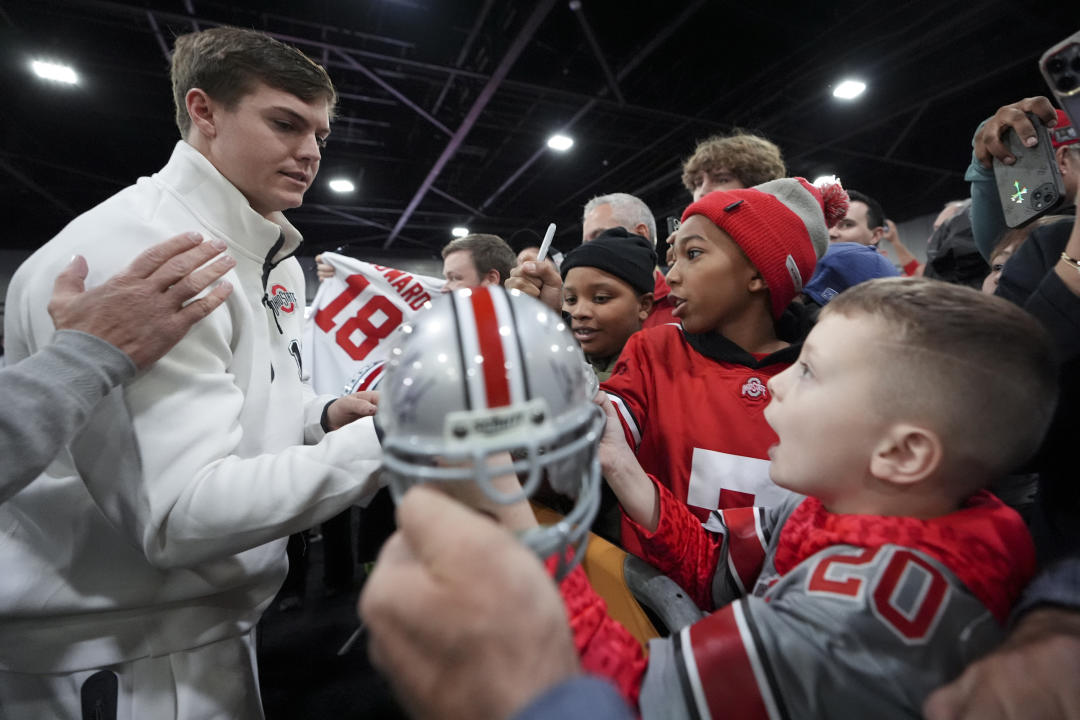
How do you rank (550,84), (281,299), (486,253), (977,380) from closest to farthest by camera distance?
1. (977,380)
2. (281,299)
3. (486,253)
4. (550,84)

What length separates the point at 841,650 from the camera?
0.59m

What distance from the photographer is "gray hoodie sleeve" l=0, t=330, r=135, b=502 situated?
2.57ft

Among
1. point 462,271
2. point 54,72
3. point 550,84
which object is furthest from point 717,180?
point 54,72

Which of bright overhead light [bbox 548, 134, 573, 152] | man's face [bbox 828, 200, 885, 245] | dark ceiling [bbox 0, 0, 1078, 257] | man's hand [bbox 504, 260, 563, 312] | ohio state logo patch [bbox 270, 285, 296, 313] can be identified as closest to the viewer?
ohio state logo patch [bbox 270, 285, 296, 313]

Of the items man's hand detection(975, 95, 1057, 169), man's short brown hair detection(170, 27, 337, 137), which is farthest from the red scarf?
man's short brown hair detection(170, 27, 337, 137)

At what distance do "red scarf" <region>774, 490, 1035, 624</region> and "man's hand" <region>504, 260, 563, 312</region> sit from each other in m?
1.20

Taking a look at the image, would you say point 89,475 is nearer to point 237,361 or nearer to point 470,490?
point 237,361

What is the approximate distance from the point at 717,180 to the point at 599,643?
2245 millimetres

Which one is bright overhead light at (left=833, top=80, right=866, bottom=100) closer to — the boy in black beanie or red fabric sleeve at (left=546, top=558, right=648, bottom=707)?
the boy in black beanie

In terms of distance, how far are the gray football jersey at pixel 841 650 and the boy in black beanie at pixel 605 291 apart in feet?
4.49

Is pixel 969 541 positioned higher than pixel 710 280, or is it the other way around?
pixel 710 280

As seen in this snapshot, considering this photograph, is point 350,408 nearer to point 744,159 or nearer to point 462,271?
point 462,271

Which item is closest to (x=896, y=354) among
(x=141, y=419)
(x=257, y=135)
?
(x=141, y=419)

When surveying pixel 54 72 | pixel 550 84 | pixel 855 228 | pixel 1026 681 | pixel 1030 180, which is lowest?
pixel 1026 681
